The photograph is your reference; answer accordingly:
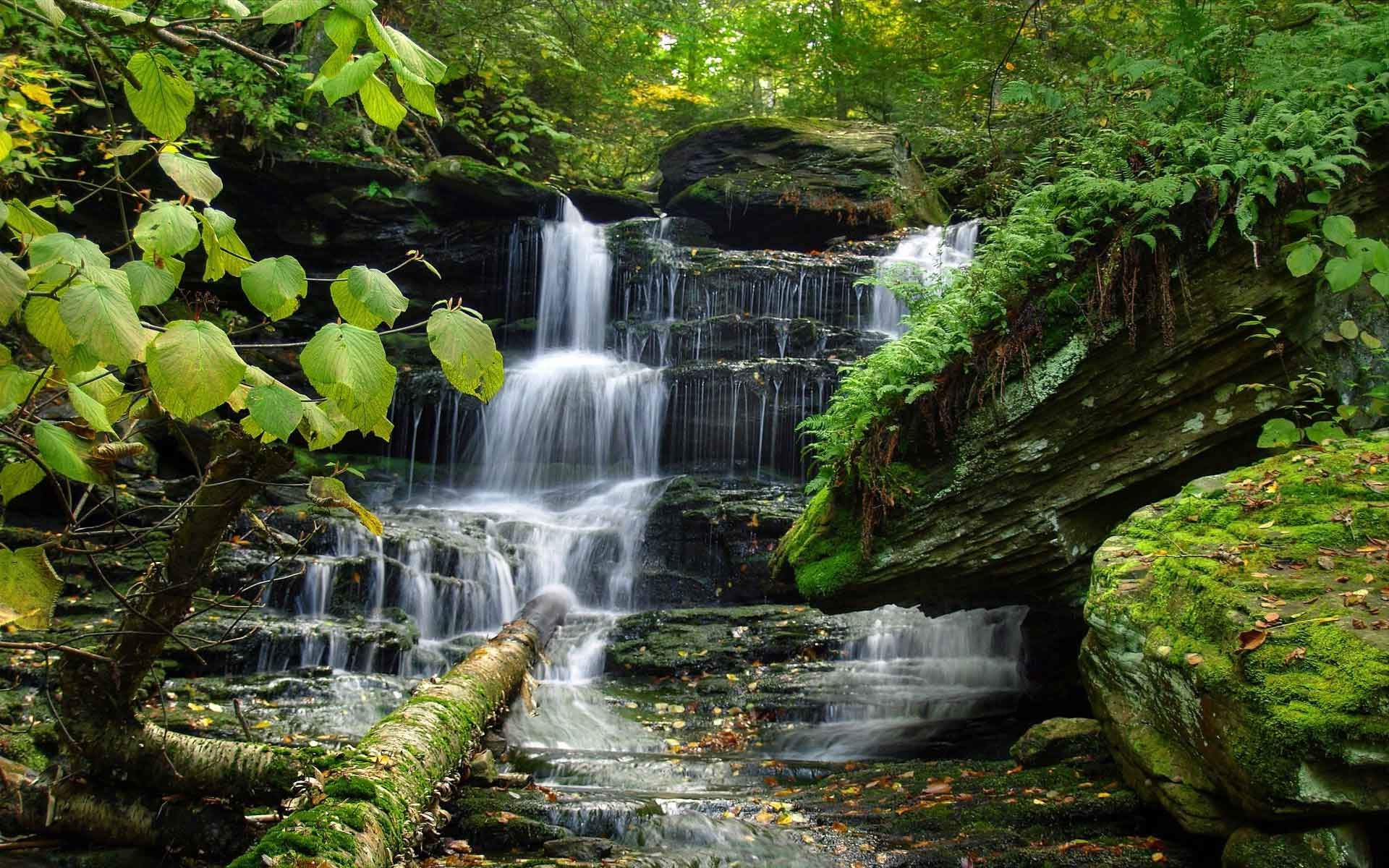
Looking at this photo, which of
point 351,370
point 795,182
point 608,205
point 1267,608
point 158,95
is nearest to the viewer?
point 351,370

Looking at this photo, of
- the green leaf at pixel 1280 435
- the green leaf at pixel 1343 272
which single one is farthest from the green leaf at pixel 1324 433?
the green leaf at pixel 1343 272

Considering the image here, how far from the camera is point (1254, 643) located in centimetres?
347

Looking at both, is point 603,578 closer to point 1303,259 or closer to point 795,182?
point 1303,259

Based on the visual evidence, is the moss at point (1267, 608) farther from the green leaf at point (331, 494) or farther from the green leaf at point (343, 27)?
the green leaf at point (343, 27)

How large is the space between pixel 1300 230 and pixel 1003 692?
15.1 feet

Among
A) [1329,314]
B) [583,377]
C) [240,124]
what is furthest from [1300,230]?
[240,124]

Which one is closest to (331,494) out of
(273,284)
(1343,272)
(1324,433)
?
(273,284)

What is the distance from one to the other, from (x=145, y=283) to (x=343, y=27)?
2.26ft

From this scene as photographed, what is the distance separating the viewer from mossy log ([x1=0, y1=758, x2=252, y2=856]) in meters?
3.68

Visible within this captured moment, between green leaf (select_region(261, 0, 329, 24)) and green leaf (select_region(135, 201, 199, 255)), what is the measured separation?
458mm

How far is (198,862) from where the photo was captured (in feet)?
12.1

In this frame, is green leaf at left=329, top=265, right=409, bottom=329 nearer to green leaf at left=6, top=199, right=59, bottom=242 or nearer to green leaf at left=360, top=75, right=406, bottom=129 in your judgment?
green leaf at left=360, top=75, right=406, bottom=129

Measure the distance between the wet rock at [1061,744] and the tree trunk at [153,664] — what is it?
415cm

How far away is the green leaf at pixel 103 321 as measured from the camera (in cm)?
151
